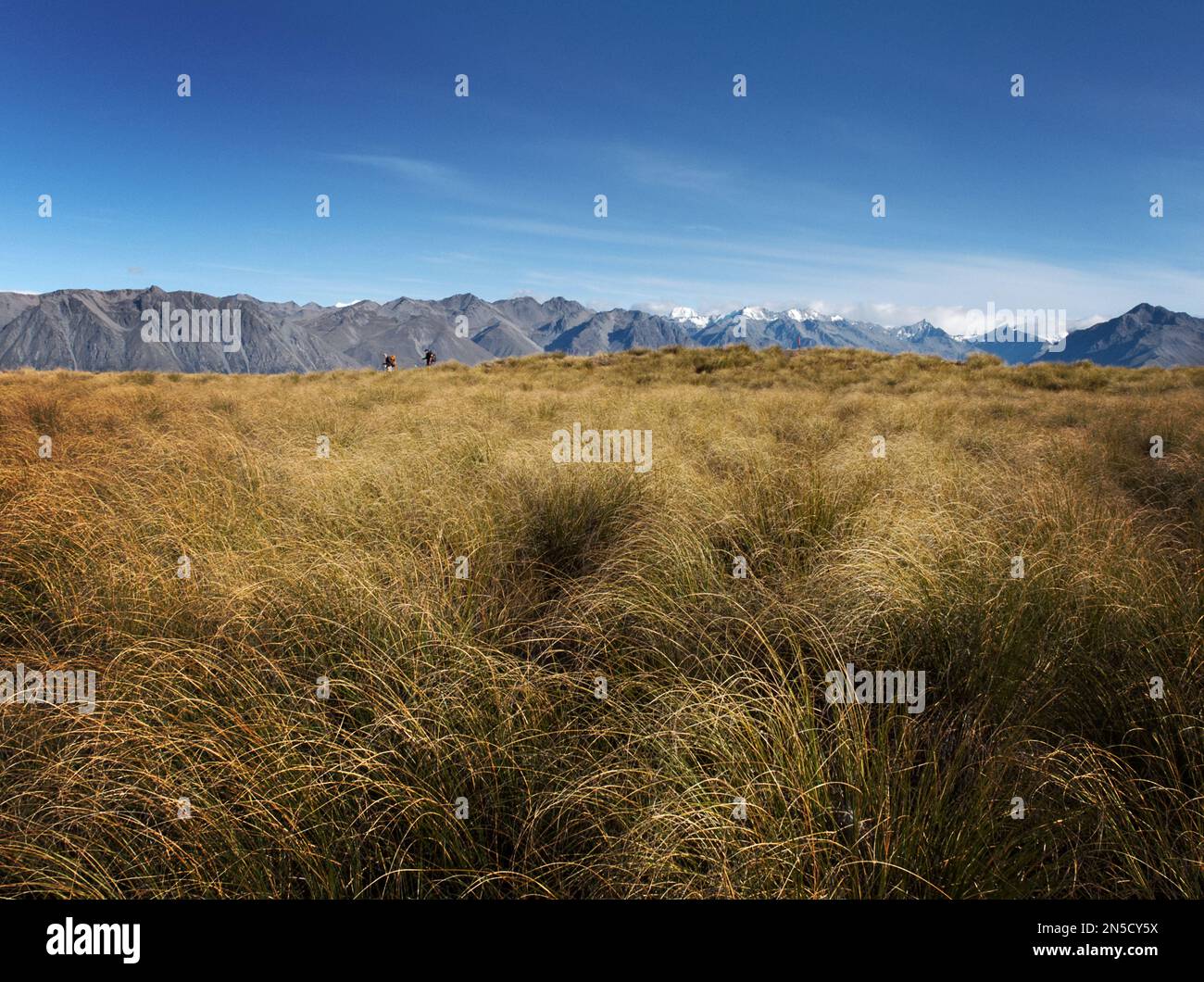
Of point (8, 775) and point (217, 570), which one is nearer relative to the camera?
point (8, 775)

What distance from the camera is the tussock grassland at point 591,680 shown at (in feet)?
5.20

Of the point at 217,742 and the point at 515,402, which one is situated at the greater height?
the point at 515,402

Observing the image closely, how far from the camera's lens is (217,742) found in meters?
1.82

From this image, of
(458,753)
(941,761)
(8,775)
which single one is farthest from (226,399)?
(941,761)

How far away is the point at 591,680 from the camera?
7.59 ft

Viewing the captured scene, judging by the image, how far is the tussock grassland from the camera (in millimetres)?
1584

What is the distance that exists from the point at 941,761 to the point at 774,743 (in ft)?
2.47
